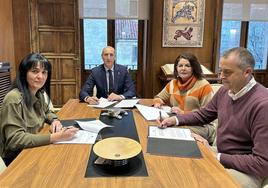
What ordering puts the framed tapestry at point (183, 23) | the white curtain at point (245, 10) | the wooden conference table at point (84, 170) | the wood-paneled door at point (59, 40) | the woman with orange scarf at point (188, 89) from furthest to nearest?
the white curtain at point (245, 10) → the framed tapestry at point (183, 23) → the wood-paneled door at point (59, 40) → the woman with orange scarf at point (188, 89) → the wooden conference table at point (84, 170)

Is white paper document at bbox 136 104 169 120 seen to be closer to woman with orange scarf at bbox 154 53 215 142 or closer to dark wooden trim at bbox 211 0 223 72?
woman with orange scarf at bbox 154 53 215 142

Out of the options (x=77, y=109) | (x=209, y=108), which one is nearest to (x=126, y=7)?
(x=77, y=109)

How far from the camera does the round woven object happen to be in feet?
3.78

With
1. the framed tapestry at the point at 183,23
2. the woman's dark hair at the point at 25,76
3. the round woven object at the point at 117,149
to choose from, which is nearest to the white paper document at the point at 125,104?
the woman's dark hair at the point at 25,76

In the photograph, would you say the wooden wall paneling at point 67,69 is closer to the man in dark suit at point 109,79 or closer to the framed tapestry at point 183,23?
the man in dark suit at point 109,79

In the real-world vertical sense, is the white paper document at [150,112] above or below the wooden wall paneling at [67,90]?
above

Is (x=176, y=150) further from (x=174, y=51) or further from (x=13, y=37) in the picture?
(x=13, y=37)

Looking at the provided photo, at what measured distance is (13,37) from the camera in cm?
407

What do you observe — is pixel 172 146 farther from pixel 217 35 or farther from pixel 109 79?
pixel 217 35

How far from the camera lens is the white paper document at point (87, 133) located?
1.43 m

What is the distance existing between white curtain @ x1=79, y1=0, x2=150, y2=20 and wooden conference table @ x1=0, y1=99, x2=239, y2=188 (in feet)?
10.5

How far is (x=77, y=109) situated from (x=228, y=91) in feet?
3.94

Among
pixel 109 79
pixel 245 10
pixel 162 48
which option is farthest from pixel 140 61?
pixel 245 10

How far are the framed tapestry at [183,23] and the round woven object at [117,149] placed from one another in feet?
10.9
